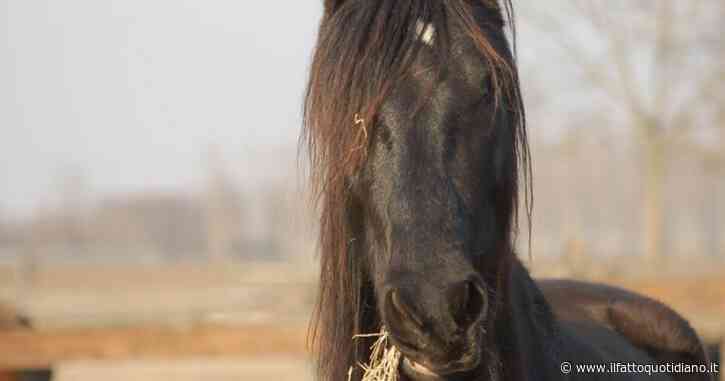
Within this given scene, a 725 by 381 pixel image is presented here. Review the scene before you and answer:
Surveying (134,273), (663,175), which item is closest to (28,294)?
Answer: (134,273)

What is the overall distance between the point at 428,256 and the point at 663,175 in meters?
18.7

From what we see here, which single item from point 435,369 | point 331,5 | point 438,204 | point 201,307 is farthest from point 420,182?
point 201,307

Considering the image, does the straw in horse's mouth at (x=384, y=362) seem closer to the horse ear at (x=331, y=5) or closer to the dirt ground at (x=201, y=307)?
the horse ear at (x=331, y=5)

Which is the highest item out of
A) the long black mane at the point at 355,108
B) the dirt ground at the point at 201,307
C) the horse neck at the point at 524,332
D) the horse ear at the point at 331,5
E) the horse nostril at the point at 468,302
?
the horse ear at the point at 331,5

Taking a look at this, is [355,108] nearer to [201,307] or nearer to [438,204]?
[438,204]

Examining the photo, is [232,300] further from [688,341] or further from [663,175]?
[688,341]

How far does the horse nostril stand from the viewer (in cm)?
190

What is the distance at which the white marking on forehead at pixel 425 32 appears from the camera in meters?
2.21

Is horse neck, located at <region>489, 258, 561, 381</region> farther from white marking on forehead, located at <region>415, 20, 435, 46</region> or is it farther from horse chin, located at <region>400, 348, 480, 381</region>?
white marking on forehead, located at <region>415, 20, 435, 46</region>

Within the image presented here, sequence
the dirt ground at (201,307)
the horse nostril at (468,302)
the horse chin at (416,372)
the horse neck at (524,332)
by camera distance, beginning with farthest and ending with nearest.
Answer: the dirt ground at (201,307), the horse neck at (524,332), the horse chin at (416,372), the horse nostril at (468,302)

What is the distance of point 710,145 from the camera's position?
2030 cm

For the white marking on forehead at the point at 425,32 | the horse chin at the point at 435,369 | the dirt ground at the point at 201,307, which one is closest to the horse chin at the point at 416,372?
the horse chin at the point at 435,369

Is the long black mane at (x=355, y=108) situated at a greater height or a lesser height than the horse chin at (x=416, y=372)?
greater

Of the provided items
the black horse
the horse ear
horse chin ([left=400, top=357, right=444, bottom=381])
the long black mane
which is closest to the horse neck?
the black horse
